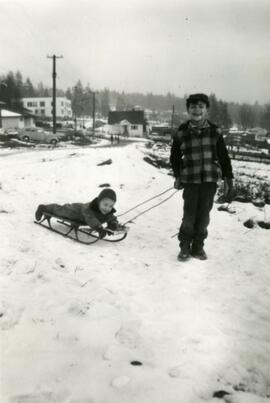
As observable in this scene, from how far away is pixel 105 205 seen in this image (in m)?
6.03

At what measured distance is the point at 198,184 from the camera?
502 cm

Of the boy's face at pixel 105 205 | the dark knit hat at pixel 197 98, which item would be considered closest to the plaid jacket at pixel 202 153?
the dark knit hat at pixel 197 98

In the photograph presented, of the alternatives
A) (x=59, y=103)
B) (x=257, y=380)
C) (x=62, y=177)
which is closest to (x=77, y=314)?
(x=257, y=380)

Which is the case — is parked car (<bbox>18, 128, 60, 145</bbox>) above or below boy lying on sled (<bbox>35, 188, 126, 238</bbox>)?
above

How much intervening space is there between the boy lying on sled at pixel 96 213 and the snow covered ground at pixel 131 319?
335mm

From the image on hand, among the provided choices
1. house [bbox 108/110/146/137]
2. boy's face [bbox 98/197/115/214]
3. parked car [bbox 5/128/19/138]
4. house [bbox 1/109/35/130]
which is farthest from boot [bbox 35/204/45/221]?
house [bbox 108/110/146/137]

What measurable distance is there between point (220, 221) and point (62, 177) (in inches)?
227

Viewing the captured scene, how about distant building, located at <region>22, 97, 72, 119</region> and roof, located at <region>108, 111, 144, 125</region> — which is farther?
distant building, located at <region>22, 97, 72, 119</region>

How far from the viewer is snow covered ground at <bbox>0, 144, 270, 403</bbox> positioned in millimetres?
2574

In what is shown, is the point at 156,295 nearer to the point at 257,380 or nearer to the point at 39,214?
the point at 257,380

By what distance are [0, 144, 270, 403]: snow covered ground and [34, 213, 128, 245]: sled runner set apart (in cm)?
21

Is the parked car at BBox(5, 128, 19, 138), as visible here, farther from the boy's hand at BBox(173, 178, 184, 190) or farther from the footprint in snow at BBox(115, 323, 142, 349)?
the footprint in snow at BBox(115, 323, 142, 349)

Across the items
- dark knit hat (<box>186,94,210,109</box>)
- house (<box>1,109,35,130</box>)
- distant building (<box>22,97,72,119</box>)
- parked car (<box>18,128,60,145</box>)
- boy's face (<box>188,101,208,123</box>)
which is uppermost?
distant building (<box>22,97,72,119</box>)

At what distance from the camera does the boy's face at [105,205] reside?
5977 mm
